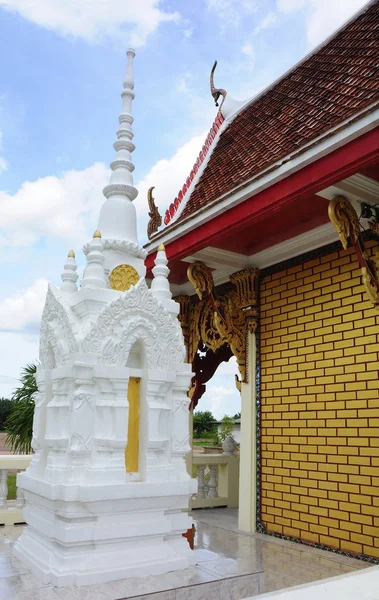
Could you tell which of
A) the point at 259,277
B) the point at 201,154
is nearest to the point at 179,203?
the point at 201,154

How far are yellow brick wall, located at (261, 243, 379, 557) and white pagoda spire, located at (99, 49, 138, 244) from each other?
95.0 inches

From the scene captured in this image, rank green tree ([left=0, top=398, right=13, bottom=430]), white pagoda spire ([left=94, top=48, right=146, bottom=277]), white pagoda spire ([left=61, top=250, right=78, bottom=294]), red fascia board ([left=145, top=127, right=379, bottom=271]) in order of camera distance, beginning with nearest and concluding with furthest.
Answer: red fascia board ([left=145, top=127, right=379, bottom=271]) → white pagoda spire ([left=94, top=48, right=146, bottom=277]) → white pagoda spire ([left=61, top=250, right=78, bottom=294]) → green tree ([left=0, top=398, right=13, bottom=430])

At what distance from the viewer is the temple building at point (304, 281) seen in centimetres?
463

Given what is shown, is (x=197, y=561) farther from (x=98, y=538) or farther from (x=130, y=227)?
(x=130, y=227)

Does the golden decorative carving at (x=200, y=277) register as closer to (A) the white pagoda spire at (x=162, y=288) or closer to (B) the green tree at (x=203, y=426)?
(A) the white pagoda spire at (x=162, y=288)

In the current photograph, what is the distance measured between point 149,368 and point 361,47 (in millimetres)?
4976

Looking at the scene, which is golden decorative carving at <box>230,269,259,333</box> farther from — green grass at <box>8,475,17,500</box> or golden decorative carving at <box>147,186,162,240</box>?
green grass at <box>8,475,17,500</box>

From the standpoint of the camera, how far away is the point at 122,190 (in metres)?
4.41

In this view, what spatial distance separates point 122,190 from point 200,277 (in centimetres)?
241

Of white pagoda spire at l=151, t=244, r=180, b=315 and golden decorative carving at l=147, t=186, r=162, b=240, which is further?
golden decorative carving at l=147, t=186, r=162, b=240

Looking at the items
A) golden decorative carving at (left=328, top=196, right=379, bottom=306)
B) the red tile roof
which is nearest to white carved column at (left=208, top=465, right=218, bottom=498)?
the red tile roof

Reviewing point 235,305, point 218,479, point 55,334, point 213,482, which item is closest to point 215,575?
point 55,334

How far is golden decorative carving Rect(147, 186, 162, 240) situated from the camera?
26.6 feet

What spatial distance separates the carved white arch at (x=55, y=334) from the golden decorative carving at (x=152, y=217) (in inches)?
162
